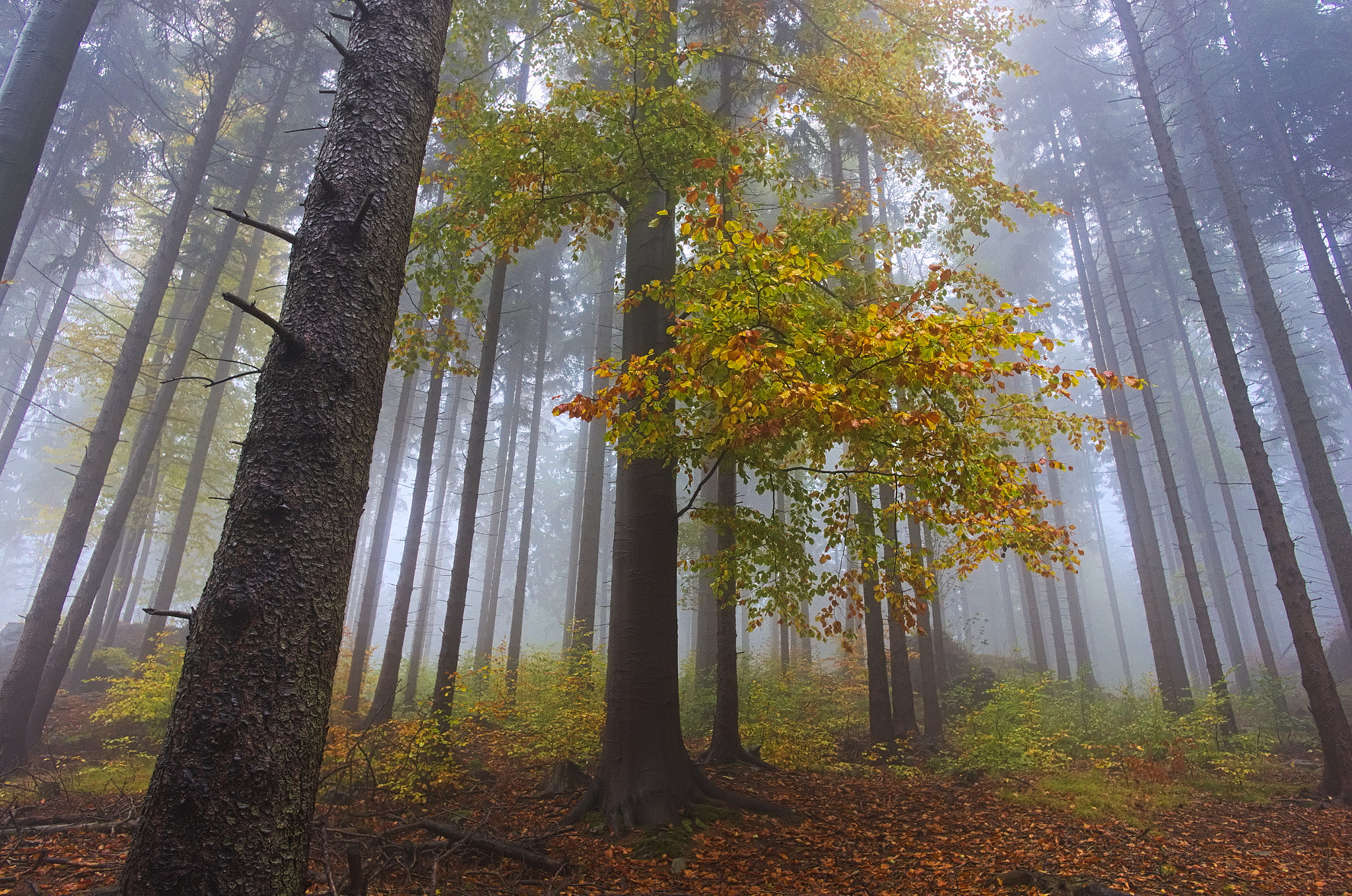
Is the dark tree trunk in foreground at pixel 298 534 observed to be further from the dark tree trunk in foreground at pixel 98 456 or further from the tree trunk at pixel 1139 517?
the tree trunk at pixel 1139 517

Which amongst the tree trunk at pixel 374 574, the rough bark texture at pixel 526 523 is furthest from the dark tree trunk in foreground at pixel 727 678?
the tree trunk at pixel 374 574

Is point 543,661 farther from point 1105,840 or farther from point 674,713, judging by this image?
point 1105,840

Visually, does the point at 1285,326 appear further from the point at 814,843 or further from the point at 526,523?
the point at 526,523

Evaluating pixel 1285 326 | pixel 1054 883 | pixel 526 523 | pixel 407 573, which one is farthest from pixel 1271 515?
pixel 526 523

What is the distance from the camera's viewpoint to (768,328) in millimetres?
5113

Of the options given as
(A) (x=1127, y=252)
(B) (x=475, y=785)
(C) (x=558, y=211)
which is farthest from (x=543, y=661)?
(A) (x=1127, y=252)

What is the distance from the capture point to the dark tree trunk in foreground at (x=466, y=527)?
30.3 feet

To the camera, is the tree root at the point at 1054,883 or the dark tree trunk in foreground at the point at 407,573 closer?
the tree root at the point at 1054,883

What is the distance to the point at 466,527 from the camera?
10.2 meters

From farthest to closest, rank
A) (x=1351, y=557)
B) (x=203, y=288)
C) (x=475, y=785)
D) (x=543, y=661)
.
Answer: (x=203, y=288) < (x=543, y=661) < (x=1351, y=557) < (x=475, y=785)

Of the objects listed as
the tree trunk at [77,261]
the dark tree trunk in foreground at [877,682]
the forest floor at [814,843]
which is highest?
the tree trunk at [77,261]

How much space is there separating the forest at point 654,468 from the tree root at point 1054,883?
4 centimetres

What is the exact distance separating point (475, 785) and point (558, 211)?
6991 millimetres

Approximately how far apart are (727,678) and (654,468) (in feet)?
12.1
